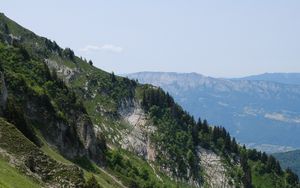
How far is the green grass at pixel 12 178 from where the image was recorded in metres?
37.6

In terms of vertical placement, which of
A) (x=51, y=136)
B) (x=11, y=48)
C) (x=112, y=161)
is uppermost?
(x=11, y=48)

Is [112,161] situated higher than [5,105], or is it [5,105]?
[5,105]

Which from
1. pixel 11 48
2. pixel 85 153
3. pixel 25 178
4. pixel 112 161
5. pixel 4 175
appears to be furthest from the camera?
pixel 112 161

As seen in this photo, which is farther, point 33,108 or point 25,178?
point 33,108

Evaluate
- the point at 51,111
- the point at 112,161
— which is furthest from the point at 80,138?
the point at 112,161

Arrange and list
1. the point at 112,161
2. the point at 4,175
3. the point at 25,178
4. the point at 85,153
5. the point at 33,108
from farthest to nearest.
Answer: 1. the point at 112,161
2. the point at 85,153
3. the point at 33,108
4. the point at 25,178
5. the point at 4,175

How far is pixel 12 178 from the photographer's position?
40.0 metres

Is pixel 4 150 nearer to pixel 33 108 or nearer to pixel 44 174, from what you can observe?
pixel 44 174

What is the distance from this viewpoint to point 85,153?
107 metres

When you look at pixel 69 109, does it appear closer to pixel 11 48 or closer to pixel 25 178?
pixel 11 48

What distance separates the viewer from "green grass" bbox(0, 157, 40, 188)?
37616 millimetres

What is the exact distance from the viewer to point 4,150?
4706cm

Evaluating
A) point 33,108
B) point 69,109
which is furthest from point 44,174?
point 69,109

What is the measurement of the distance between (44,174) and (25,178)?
441cm
